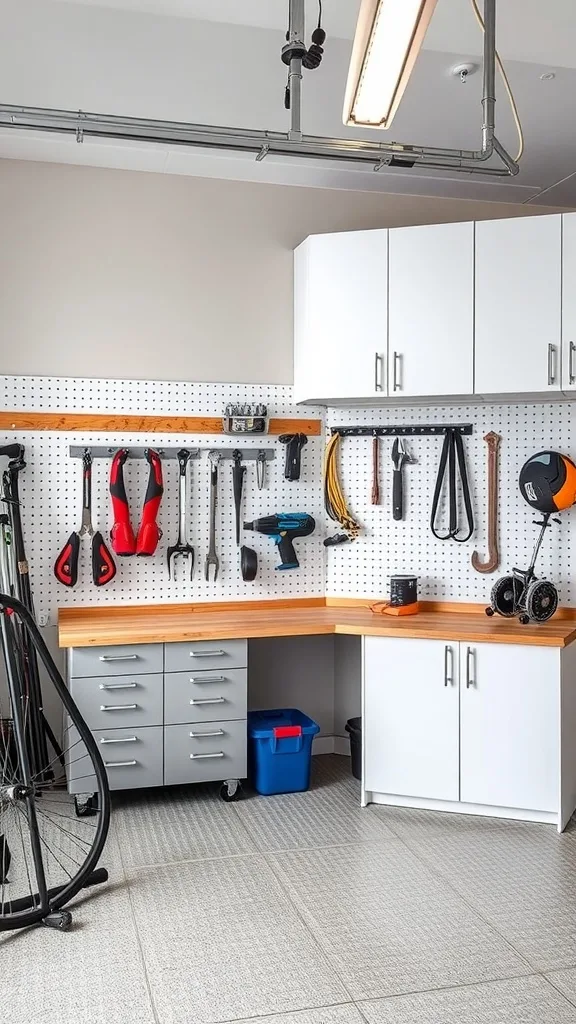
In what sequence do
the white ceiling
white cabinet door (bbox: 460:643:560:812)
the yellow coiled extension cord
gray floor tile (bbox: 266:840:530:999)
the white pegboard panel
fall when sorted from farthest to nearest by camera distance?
1. the yellow coiled extension cord
2. the white pegboard panel
3. white cabinet door (bbox: 460:643:560:812)
4. the white ceiling
5. gray floor tile (bbox: 266:840:530:999)

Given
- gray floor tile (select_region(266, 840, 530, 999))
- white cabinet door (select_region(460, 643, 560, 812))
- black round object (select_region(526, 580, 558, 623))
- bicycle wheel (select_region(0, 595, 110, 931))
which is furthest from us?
black round object (select_region(526, 580, 558, 623))

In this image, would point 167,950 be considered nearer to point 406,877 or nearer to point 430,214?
point 406,877

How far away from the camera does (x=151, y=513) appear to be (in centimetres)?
407

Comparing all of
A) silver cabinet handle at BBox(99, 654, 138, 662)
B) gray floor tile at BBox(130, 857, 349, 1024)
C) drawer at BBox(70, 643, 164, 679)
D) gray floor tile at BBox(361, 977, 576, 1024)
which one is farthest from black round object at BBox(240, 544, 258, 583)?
gray floor tile at BBox(361, 977, 576, 1024)

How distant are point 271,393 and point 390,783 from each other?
192 centimetres

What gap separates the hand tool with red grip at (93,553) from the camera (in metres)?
4.04

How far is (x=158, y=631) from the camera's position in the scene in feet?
12.3

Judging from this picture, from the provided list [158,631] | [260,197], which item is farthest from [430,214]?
[158,631]

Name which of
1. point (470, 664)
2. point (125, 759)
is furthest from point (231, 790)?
point (470, 664)

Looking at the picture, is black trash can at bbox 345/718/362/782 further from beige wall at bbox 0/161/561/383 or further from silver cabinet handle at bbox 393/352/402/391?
beige wall at bbox 0/161/561/383

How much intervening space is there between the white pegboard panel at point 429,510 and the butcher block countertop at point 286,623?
0.41ft

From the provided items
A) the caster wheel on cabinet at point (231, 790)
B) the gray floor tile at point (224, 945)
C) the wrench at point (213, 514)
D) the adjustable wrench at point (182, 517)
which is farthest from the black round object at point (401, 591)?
the gray floor tile at point (224, 945)

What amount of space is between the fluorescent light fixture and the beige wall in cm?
198

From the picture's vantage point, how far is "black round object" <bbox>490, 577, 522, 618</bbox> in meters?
4.02
